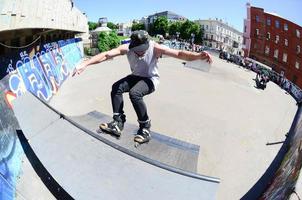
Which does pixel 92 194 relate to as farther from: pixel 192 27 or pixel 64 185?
pixel 192 27

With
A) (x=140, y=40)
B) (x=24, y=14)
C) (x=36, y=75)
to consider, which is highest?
(x=24, y=14)

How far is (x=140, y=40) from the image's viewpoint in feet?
15.5

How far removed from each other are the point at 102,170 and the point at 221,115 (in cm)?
732

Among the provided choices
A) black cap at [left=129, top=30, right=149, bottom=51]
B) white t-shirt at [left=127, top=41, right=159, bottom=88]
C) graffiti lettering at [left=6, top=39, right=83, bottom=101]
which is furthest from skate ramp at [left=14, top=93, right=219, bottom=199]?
graffiti lettering at [left=6, top=39, right=83, bottom=101]

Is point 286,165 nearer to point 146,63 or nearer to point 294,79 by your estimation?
point 294,79

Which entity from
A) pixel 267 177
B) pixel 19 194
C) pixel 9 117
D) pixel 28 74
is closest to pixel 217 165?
pixel 267 177

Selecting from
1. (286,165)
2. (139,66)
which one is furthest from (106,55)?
(286,165)

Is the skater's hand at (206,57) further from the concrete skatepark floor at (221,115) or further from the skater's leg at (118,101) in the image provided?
the skater's leg at (118,101)

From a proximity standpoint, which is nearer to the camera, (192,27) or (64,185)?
(64,185)

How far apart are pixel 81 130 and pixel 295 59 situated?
12.6 feet

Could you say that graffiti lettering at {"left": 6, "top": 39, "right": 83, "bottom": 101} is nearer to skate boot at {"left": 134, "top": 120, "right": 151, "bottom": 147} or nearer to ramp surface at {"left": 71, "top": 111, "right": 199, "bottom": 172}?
ramp surface at {"left": 71, "top": 111, "right": 199, "bottom": 172}

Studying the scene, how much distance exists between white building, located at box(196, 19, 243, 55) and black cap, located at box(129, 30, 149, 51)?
1.75 m

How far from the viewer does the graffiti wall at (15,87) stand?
15.4 ft

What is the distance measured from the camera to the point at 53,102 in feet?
32.5
